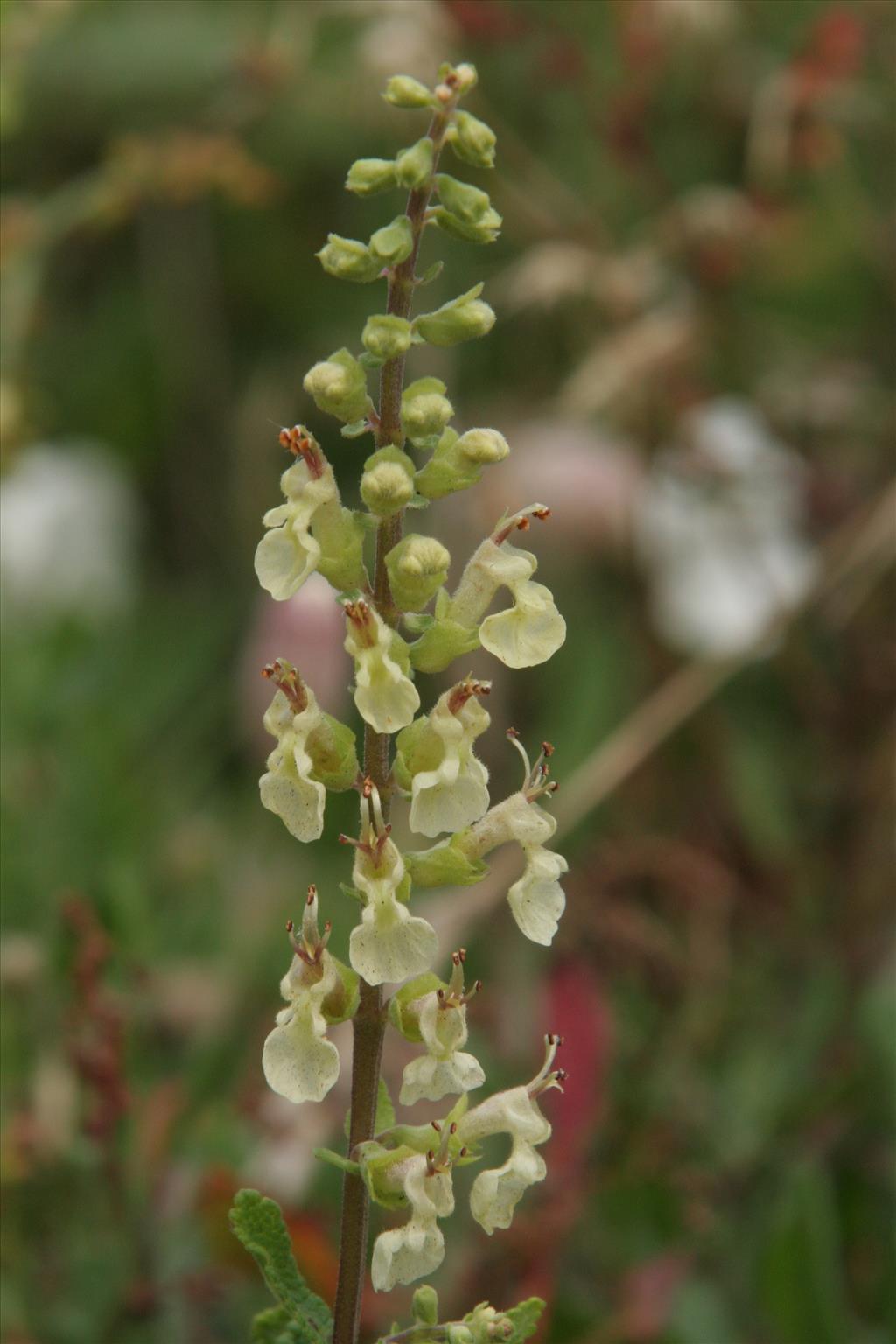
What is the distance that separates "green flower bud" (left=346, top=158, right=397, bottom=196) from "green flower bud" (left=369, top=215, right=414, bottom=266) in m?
0.04

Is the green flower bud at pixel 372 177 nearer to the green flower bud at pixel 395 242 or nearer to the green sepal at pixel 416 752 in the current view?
the green flower bud at pixel 395 242

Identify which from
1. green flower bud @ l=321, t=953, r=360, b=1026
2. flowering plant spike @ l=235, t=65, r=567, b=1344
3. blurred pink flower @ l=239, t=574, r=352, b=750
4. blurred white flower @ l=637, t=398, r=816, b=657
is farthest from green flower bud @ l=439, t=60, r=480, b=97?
blurred white flower @ l=637, t=398, r=816, b=657

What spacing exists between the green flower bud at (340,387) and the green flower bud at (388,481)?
0.02 metres

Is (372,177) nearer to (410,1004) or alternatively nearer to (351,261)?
(351,261)

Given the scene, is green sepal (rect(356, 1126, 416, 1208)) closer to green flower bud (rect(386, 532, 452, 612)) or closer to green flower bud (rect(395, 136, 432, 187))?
green flower bud (rect(386, 532, 452, 612))

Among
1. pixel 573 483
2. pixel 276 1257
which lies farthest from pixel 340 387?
pixel 573 483

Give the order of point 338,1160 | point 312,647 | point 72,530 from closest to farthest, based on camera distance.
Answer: point 338,1160
point 312,647
point 72,530

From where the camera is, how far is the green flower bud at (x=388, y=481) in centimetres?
64

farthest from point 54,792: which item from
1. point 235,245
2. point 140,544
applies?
point 235,245

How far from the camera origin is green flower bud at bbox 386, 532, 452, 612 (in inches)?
25.5

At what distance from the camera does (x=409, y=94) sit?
0.67 meters

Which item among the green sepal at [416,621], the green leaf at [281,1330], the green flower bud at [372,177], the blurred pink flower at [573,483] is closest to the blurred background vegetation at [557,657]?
the blurred pink flower at [573,483]

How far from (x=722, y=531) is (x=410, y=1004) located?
1.33 meters

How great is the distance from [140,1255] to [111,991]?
0.77 ft
